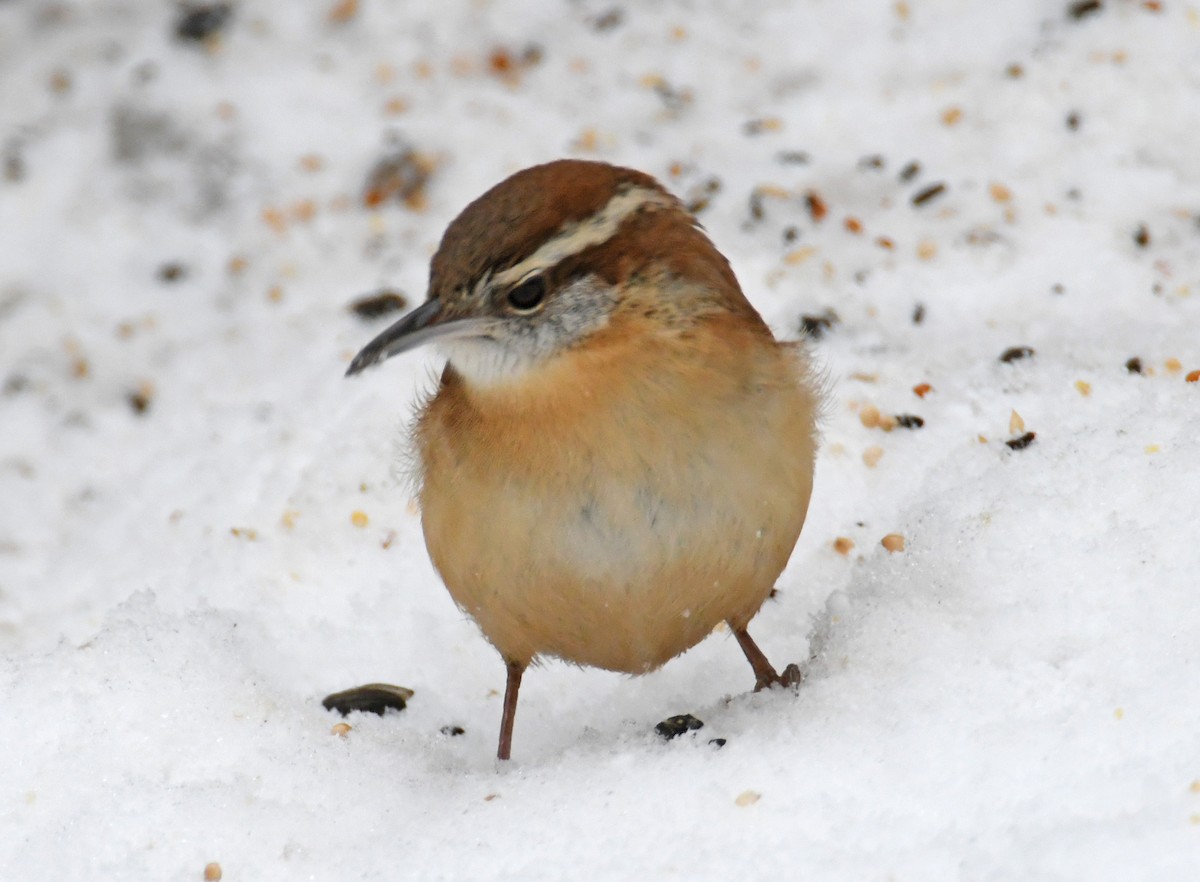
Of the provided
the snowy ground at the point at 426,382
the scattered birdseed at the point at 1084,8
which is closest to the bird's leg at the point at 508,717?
the snowy ground at the point at 426,382

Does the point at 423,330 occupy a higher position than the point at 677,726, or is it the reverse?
the point at 423,330

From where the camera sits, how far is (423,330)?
331 cm

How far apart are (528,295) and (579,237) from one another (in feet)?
0.56

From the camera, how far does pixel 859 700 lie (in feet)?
11.8

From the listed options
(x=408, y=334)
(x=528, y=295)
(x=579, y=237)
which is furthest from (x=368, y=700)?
(x=579, y=237)

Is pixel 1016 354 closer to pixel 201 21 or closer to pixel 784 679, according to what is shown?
pixel 784 679

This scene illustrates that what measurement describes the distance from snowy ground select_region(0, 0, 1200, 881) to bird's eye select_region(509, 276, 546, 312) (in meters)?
1.07

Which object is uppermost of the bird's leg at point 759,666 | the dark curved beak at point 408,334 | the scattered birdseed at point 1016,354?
the dark curved beak at point 408,334

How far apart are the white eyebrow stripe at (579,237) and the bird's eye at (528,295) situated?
21mm

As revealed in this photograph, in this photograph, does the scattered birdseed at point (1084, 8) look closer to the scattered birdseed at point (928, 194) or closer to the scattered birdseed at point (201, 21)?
the scattered birdseed at point (928, 194)

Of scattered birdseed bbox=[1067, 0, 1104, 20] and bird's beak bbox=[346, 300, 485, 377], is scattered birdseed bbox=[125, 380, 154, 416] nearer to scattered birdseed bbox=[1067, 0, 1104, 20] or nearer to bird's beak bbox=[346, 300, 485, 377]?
bird's beak bbox=[346, 300, 485, 377]

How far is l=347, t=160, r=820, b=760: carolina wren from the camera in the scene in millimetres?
3318

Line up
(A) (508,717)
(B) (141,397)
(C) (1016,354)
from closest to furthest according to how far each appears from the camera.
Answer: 1. (A) (508,717)
2. (C) (1016,354)
3. (B) (141,397)

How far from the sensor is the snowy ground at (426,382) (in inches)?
130
